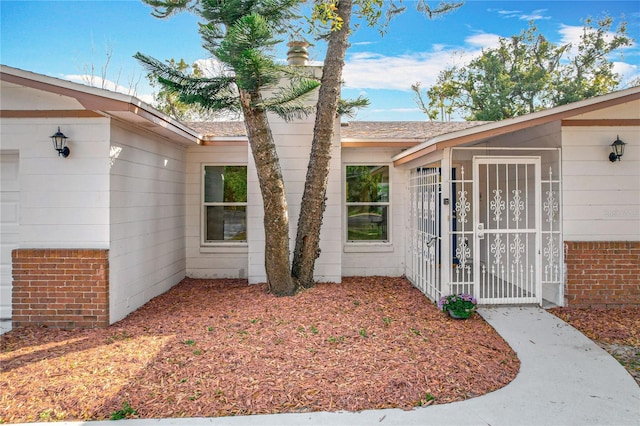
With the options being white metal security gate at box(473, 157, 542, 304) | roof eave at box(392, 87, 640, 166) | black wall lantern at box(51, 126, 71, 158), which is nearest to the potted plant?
white metal security gate at box(473, 157, 542, 304)

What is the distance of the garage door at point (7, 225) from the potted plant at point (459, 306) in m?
6.16

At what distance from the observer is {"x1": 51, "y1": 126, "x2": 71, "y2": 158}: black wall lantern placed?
4.96 m

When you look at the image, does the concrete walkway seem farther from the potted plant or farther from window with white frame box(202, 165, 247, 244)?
Answer: window with white frame box(202, 165, 247, 244)

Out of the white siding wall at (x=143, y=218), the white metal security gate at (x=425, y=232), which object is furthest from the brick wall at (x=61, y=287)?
the white metal security gate at (x=425, y=232)

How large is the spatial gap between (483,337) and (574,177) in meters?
3.03

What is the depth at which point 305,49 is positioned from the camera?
721cm

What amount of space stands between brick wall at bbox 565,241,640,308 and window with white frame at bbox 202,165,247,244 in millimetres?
6021

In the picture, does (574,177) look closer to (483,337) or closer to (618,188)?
(618,188)

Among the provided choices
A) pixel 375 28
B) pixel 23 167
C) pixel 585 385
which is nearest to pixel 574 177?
pixel 585 385

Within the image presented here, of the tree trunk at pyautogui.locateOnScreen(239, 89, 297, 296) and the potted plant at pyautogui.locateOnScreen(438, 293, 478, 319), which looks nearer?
the potted plant at pyautogui.locateOnScreen(438, 293, 478, 319)

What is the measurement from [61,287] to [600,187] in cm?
789

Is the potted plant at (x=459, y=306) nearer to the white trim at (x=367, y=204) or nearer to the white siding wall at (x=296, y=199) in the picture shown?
the white siding wall at (x=296, y=199)

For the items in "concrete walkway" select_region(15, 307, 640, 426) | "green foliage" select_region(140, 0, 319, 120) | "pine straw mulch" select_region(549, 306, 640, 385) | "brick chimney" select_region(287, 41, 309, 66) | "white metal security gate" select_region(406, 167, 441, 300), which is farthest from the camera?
"brick chimney" select_region(287, 41, 309, 66)

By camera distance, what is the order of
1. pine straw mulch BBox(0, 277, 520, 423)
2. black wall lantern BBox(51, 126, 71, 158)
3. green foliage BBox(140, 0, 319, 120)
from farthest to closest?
black wall lantern BBox(51, 126, 71, 158) → green foliage BBox(140, 0, 319, 120) → pine straw mulch BBox(0, 277, 520, 423)
